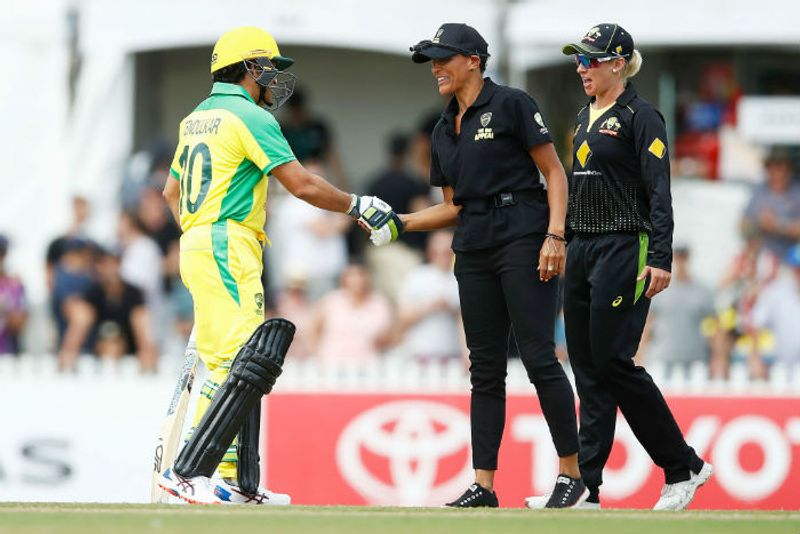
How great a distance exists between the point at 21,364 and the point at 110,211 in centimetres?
309

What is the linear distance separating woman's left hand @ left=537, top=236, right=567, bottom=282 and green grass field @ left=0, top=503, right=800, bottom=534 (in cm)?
121

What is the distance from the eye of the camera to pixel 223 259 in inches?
291

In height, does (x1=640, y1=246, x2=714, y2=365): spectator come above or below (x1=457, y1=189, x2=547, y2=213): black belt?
below

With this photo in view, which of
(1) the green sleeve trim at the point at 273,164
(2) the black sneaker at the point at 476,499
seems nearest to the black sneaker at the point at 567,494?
(2) the black sneaker at the point at 476,499

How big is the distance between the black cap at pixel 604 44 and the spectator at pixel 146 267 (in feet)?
22.0

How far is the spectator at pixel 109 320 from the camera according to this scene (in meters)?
13.2

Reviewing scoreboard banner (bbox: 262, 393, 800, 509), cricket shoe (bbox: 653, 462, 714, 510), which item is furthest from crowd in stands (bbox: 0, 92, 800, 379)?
cricket shoe (bbox: 653, 462, 714, 510)

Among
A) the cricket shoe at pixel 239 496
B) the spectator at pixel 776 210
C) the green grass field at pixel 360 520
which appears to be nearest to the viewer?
the green grass field at pixel 360 520

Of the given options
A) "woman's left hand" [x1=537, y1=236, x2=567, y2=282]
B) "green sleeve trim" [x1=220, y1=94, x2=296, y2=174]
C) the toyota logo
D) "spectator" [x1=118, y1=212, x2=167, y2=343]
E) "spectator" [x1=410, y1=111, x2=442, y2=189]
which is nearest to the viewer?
"green sleeve trim" [x1=220, y1=94, x2=296, y2=174]

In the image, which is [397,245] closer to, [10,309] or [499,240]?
[10,309]

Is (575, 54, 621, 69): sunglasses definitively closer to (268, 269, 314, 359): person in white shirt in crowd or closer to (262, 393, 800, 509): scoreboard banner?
(262, 393, 800, 509): scoreboard banner

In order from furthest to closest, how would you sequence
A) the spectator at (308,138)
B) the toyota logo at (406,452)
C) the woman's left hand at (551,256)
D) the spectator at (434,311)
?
the spectator at (308,138), the spectator at (434,311), the toyota logo at (406,452), the woman's left hand at (551,256)

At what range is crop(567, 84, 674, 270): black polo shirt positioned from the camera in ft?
24.5

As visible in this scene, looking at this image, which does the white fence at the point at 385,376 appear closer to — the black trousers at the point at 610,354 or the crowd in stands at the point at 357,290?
the crowd in stands at the point at 357,290
